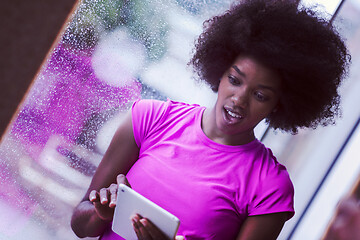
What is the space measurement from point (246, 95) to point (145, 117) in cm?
30

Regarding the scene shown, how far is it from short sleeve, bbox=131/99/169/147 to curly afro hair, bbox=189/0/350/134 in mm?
218

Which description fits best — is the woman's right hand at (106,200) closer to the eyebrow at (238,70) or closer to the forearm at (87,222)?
the forearm at (87,222)

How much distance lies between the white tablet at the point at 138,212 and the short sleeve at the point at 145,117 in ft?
0.78

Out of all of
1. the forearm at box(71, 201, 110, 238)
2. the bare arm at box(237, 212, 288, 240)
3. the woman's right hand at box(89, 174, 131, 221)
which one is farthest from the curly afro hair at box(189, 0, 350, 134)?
the forearm at box(71, 201, 110, 238)

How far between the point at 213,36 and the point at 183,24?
151 mm

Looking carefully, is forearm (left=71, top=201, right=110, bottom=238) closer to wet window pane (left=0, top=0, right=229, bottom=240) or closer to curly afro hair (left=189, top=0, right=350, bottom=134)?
wet window pane (left=0, top=0, right=229, bottom=240)

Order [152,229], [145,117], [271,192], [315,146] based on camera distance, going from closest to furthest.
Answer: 1. [152,229]
2. [271,192]
3. [145,117]
4. [315,146]

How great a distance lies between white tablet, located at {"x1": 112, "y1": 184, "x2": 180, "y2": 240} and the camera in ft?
2.69

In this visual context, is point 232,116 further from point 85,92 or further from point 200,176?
point 85,92

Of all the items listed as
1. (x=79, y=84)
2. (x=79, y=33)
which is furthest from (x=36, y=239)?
(x=79, y=33)

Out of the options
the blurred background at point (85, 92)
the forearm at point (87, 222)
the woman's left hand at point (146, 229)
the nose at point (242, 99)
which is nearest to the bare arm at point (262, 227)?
the woman's left hand at point (146, 229)

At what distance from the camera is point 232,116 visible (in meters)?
0.97

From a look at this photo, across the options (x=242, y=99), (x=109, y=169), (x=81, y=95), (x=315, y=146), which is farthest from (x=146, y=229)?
(x=315, y=146)

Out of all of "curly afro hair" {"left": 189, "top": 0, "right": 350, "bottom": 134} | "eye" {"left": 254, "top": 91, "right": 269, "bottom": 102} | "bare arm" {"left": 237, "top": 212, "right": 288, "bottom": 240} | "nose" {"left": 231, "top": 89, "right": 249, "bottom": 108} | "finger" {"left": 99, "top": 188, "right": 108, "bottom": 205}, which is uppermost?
"curly afro hair" {"left": 189, "top": 0, "right": 350, "bottom": 134}
